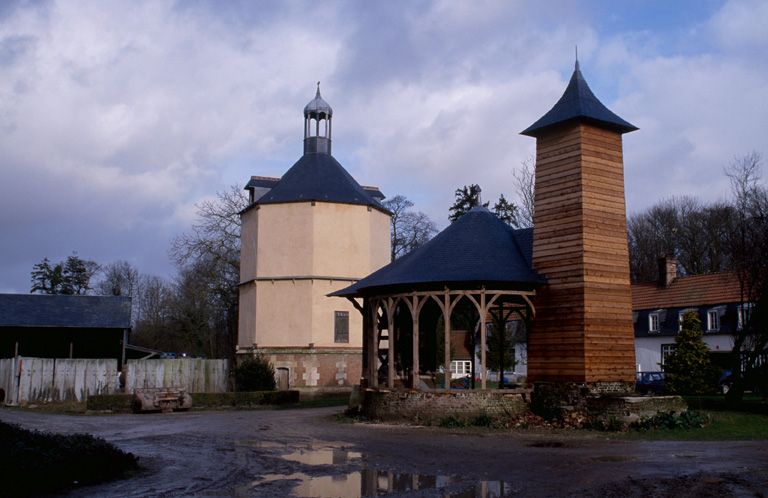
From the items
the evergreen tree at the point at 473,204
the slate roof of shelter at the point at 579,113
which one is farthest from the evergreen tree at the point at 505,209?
the slate roof of shelter at the point at 579,113

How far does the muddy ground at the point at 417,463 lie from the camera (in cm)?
1062

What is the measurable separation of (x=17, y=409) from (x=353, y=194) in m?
17.7

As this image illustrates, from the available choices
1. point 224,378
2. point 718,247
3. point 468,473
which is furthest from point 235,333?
point 468,473

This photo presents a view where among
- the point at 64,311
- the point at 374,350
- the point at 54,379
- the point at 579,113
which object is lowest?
the point at 54,379

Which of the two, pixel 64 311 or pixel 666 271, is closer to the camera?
pixel 64 311

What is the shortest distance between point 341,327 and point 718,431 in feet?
69.6

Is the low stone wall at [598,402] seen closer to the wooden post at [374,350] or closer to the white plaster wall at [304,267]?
the wooden post at [374,350]

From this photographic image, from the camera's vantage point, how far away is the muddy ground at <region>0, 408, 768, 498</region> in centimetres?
1062

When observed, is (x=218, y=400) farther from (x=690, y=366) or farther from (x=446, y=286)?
(x=690, y=366)

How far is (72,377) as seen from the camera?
1248 inches

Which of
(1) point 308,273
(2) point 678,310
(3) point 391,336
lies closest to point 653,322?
(2) point 678,310

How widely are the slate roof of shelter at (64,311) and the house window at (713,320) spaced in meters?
28.3

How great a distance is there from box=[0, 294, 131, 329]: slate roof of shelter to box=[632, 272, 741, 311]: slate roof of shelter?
89.1ft

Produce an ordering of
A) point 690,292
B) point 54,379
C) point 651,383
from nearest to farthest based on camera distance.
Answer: point 54,379 < point 651,383 < point 690,292
